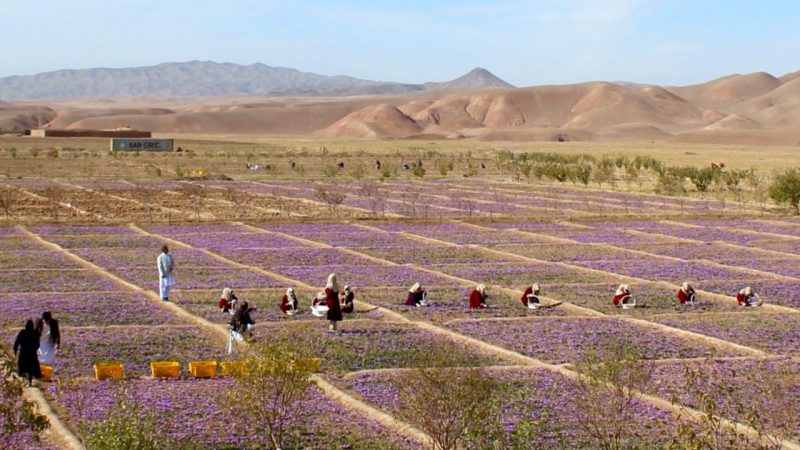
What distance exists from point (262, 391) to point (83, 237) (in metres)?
22.0

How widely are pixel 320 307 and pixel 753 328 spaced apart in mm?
7532

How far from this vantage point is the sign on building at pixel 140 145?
87.9 meters

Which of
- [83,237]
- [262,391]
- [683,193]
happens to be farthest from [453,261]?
[683,193]

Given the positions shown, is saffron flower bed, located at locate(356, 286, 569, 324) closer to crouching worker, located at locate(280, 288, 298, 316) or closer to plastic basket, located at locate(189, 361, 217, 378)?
crouching worker, located at locate(280, 288, 298, 316)

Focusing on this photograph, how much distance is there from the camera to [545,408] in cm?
1413

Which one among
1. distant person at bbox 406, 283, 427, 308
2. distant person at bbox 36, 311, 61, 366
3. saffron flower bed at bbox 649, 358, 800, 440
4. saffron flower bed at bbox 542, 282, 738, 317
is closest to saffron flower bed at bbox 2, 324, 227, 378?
distant person at bbox 36, 311, 61, 366

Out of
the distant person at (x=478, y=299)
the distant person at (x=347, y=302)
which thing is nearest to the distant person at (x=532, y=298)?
the distant person at (x=478, y=299)

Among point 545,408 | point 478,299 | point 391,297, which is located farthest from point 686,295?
point 545,408

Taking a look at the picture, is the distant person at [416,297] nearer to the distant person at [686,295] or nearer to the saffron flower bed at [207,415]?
the distant person at [686,295]

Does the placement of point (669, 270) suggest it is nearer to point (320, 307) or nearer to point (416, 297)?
point (416, 297)

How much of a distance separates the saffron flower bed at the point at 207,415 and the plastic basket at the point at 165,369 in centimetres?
24

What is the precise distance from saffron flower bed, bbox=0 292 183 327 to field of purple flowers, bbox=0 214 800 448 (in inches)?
1.5

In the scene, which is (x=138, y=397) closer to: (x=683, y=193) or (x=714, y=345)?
(x=714, y=345)

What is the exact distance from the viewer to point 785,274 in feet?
87.9
